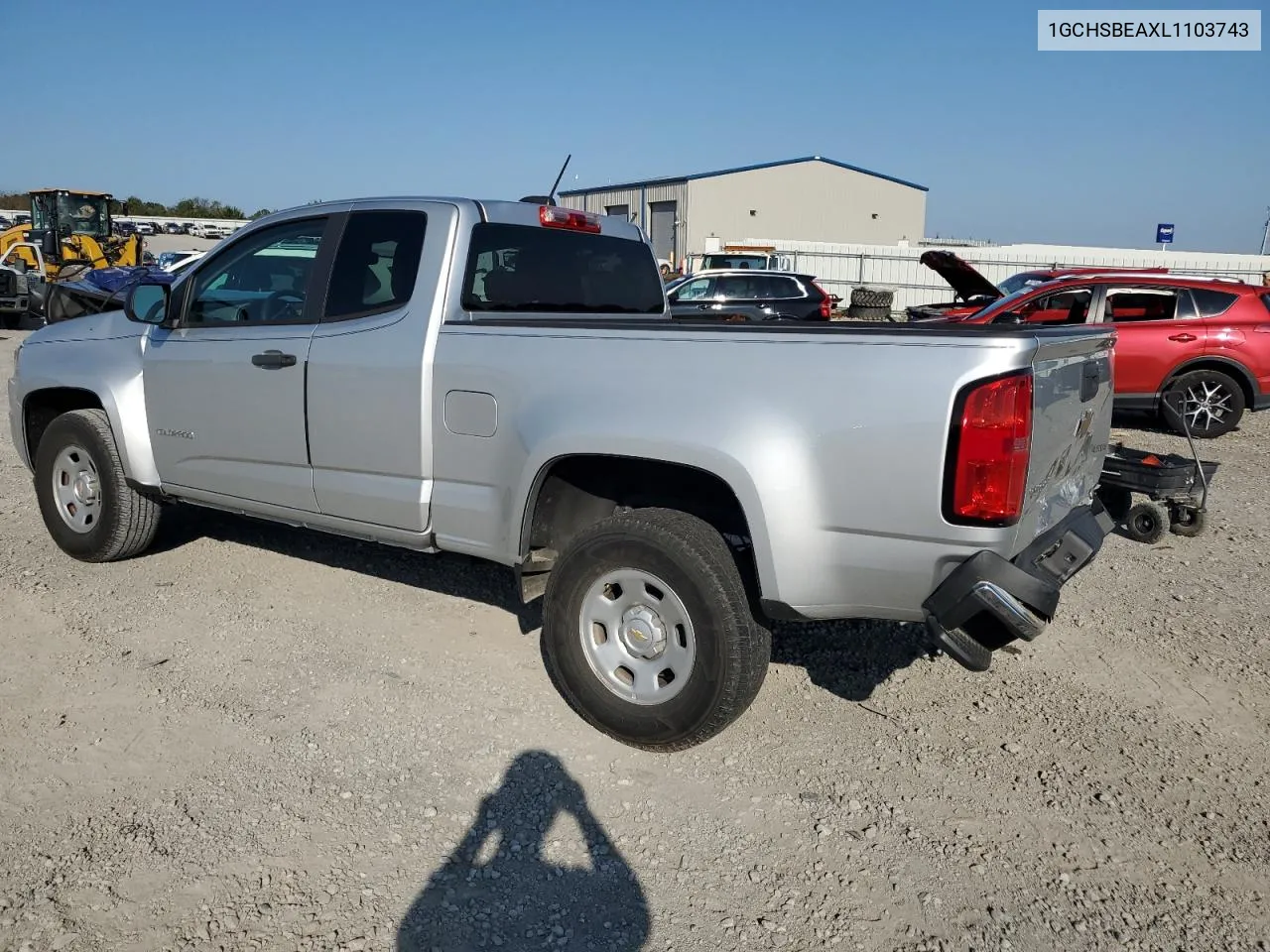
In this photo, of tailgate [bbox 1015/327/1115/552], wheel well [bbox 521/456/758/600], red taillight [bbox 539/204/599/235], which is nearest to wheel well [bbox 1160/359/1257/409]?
tailgate [bbox 1015/327/1115/552]

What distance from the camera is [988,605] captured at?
9.37ft

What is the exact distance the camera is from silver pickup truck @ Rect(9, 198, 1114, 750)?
9.62 ft

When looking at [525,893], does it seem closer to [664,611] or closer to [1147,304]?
[664,611]

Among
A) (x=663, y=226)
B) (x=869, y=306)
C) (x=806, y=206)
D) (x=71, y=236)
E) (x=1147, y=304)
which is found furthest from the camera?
(x=806, y=206)

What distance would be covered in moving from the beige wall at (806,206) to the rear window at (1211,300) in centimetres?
3120

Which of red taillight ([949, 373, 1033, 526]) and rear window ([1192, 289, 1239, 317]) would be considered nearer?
red taillight ([949, 373, 1033, 526])

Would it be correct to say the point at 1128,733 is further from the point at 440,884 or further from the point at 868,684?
the point at 440,884

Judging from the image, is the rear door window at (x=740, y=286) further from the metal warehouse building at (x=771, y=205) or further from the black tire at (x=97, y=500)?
the metal warehouse building at (x=771, y=205)

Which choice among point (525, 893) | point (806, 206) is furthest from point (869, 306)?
point (806, 206)

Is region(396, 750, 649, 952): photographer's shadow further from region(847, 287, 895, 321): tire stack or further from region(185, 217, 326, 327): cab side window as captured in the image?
region(847, 287, 895, 321): tire stack

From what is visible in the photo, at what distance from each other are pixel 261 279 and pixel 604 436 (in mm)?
2329

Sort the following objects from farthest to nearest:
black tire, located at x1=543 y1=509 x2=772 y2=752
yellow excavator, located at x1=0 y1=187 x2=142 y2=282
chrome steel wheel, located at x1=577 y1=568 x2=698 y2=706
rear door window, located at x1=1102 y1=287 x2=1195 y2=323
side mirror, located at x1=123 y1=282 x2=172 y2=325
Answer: yellow excavator, located at x1=0 y1=187 x2=142 y2=282 < rear door window, located at x1=1102 y1=287 x2=1195 y2=323 < side mirror, located at x1=123 y1=282 x2=172 y2=325 < chrome steel wheel, located at x1=577 y1=568 x2=698 y2=706 < black tire, located at x1=543 y1=509 x2=772 y2=752

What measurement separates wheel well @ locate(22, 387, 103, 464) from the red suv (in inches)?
325

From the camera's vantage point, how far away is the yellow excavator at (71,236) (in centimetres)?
2262
